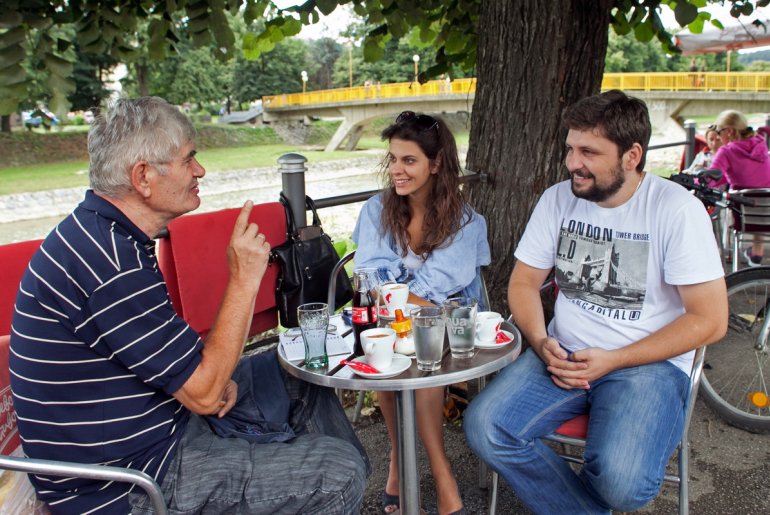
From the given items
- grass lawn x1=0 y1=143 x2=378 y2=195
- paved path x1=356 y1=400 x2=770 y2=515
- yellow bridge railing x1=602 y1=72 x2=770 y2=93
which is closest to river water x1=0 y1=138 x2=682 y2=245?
grass lawn x1=0 y1=143 x2=378 y2=195

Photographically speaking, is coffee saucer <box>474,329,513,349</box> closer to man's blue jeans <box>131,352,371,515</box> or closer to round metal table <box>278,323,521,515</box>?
round metal table <box>278,323,521,515</box>

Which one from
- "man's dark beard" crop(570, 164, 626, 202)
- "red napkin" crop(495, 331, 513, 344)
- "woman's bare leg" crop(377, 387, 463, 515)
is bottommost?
"woman's bare leg" crop(377, 387, 463, 515)

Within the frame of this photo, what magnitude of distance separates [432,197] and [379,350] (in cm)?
112

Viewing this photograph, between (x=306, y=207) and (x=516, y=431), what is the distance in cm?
148

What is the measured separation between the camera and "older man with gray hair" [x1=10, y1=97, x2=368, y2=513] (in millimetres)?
1614

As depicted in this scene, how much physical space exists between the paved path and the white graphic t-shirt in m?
0.75

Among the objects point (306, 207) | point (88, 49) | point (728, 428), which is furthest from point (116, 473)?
point (88, 49)

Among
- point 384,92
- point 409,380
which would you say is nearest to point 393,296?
point 409,380

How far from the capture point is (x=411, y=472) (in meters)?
2.13

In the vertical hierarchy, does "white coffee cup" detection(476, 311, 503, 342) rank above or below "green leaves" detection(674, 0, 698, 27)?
below

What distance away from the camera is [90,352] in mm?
1632

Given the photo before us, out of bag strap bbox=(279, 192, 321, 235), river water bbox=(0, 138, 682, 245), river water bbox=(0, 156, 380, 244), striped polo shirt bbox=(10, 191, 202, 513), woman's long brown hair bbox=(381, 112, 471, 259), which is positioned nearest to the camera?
striped polo shirt bbox=(10, 191, 202, 513)

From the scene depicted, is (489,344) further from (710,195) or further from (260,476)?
(710,195)

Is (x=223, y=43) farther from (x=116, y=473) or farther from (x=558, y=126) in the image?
(x=116, y=473)
